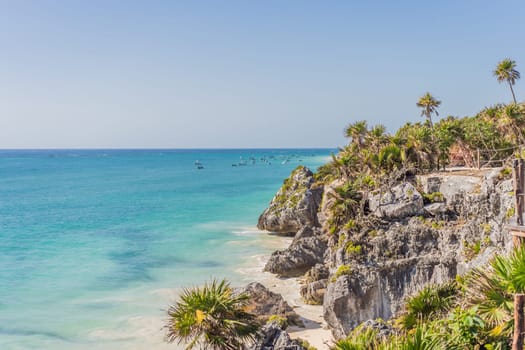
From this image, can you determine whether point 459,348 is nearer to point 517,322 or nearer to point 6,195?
point 517,322

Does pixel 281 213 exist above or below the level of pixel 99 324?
above

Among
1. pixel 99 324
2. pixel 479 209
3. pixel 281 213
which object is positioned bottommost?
pixel 99 324

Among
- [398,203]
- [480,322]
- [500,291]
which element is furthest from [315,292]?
[480,322]

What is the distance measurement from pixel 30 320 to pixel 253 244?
18641mm

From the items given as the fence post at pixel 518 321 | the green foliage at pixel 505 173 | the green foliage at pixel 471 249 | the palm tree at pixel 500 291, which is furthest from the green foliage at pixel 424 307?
the green foliage at pixel 505 173

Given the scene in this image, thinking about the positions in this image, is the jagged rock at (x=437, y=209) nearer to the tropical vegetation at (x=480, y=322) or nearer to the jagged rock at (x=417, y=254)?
the jagged rock at (x=417, y=254)

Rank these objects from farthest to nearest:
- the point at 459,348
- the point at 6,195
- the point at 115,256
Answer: the point at 6,195 < the point at 115,256 < the point at 459,348

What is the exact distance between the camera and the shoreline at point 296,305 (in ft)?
61.6

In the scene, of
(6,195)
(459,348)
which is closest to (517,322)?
(459,348)

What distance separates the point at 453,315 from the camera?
9758 millimetres

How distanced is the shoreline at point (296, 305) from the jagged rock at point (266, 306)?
550 mm

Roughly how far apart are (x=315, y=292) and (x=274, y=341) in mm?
9859

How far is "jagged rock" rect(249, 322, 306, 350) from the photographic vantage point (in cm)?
1305

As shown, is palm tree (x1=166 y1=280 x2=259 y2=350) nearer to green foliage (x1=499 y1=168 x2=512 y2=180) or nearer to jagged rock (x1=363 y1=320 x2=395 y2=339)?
jagged rock (x1=363 y1=320 x2=395 y2=339)
